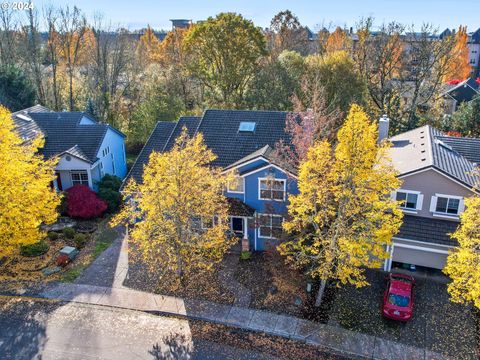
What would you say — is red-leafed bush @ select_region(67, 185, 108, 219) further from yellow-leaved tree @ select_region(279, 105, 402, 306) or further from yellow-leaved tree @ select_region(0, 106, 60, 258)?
yellow-leaved tree @ select_region(279, 105, 402, 306)

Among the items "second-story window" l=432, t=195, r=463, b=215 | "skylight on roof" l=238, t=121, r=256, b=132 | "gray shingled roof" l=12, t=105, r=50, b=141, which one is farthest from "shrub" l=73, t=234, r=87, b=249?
→ "second-story window" l=432, t=195, r=463, b=215

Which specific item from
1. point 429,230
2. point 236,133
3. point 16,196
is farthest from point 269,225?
point 16,196

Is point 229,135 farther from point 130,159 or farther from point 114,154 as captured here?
point 130,159

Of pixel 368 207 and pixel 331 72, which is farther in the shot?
pixel 331 72

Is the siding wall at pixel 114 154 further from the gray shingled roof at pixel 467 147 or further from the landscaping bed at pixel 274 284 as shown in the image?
the gray shingled roof at pixel 467 147

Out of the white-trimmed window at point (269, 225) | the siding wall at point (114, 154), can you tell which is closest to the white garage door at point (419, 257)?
the white-trimmed window at point (269, 225)

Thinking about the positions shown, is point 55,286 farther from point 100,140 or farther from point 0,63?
point 0,63

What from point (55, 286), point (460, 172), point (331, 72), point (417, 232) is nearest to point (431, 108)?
point (331, 72)
